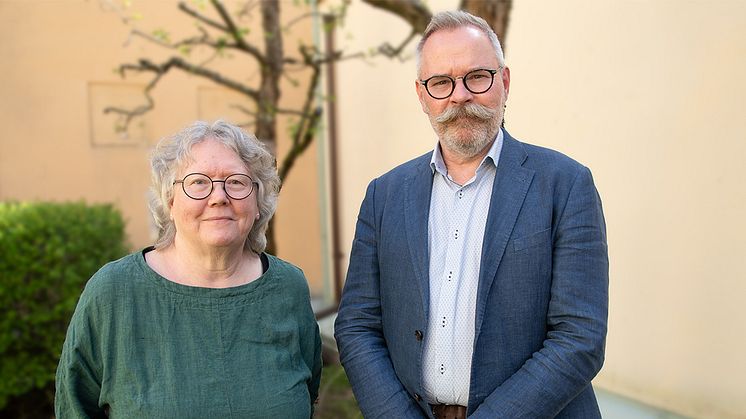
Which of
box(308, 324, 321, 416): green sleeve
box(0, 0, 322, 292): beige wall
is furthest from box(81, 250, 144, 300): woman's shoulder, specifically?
box(0, 0, 322, 292): beige wall

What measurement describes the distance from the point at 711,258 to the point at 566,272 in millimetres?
1914

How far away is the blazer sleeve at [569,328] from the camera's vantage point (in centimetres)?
172

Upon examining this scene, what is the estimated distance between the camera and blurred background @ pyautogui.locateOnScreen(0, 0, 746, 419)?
128 inches

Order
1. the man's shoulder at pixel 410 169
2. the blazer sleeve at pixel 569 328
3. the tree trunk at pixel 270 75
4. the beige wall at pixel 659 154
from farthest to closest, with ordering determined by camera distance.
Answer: the tree trunk at pixel 270 75 < the beige wall at pixel 659 154 < the man's shoulder at pixel 410 169 < the blazer sleeve at pixel 569 328

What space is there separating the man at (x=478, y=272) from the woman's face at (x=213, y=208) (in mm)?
424

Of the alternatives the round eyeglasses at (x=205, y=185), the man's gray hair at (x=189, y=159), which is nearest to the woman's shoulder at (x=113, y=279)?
the man's gray hair at (x=189, y=159)

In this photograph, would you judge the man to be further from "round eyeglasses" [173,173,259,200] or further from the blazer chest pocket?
"round eyeglasses" [173,173,259,200]

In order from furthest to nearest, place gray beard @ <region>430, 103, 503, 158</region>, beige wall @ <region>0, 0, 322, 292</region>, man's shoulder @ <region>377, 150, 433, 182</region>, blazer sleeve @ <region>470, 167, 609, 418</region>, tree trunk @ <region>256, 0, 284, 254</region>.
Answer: beige wall @ <region>0, 0, 322, 292</region> → tree trunk @ <region>256, 0, 284, 254</region> → man's shoulder @ <region>377, 150, 433, 182</region> → gray beard @ <region>430, 103, 503, 158</region> → blazer sleeve @ <region>470, 167, 609, 418</region>

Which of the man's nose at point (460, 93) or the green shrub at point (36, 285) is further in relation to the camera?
the green shrub at point (36, 285)

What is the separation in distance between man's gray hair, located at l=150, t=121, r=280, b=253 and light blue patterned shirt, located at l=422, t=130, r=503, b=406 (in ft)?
1.71

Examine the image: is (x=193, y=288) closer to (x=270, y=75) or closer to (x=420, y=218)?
(x=420, y=218)

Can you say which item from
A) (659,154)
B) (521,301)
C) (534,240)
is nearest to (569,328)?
(521,301)

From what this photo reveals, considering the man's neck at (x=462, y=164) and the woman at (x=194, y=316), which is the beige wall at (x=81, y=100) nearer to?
the woman at (x=194, y=316)

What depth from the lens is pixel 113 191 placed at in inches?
237
